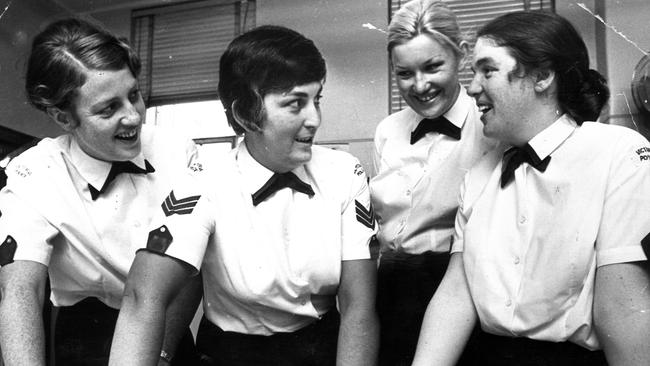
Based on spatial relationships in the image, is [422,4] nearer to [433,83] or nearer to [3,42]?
[433,83]

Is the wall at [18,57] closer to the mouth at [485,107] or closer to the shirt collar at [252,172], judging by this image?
the shirt collar at [252,172]

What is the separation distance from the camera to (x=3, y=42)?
5.69 ft

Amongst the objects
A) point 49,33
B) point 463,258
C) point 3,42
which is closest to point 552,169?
point 463,258

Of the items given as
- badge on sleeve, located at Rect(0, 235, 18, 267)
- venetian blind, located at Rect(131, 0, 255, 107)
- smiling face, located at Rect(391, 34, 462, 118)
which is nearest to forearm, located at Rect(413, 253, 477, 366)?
smiling face, located at Rect(391, 34, 462, 118)

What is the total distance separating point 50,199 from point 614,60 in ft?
4.37

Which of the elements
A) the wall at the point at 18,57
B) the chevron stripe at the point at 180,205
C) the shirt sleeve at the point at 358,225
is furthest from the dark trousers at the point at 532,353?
the wall at the point at 18,57

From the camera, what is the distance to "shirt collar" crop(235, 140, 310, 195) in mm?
1189

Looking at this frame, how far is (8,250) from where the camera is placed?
1.18 metres

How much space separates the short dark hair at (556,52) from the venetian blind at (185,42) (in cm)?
94

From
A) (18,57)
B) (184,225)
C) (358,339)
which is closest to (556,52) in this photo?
(358,339)

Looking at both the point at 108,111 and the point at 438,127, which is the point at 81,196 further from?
the point at 438,127

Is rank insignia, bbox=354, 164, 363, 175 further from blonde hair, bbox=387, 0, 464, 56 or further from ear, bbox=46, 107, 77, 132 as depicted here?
ear, bbox=46, 107, 77, 132

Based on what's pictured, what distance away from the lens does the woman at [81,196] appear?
1.21m

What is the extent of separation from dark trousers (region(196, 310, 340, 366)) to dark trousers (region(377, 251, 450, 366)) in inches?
7.5
